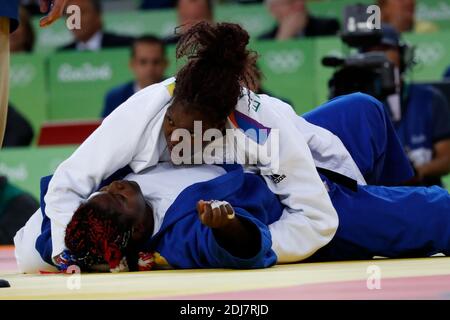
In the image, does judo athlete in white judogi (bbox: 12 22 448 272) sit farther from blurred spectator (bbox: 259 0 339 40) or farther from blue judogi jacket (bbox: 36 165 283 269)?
blurred spectator (bbox: 259 0 339 40)

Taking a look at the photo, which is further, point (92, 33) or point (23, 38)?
point (92, 33)

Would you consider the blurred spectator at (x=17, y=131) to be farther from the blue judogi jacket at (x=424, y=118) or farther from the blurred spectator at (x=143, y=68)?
the blue judogi jacket at (x=424, y=118)

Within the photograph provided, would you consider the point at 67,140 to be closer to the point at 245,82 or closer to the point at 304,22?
the point at 304,22

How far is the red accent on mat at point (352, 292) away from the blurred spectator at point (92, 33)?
6398 millimetres

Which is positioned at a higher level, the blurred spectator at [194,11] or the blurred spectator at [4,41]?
the blurred spectator at [4,41]

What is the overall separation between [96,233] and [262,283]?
2.45ft

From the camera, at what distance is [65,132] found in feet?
25.5

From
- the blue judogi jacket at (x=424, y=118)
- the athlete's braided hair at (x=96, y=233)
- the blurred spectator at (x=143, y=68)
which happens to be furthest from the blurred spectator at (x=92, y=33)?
Answer: the athlete's braided hair at (x=96, y=233)

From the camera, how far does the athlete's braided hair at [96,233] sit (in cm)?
365

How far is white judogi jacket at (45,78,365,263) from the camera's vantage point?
3795mm

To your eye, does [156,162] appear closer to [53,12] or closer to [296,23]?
[53,12]

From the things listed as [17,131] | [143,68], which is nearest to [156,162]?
[143,68]

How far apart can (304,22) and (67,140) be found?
2321 millimetres

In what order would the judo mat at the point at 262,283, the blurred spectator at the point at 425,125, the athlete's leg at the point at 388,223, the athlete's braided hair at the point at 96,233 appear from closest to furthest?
the judo mat at the point at 262,283 < the athlete's braided hair at the point at 96,233 < the athlete's leg at the point at 388,223 < the blurred spectator at the point at 425,125
